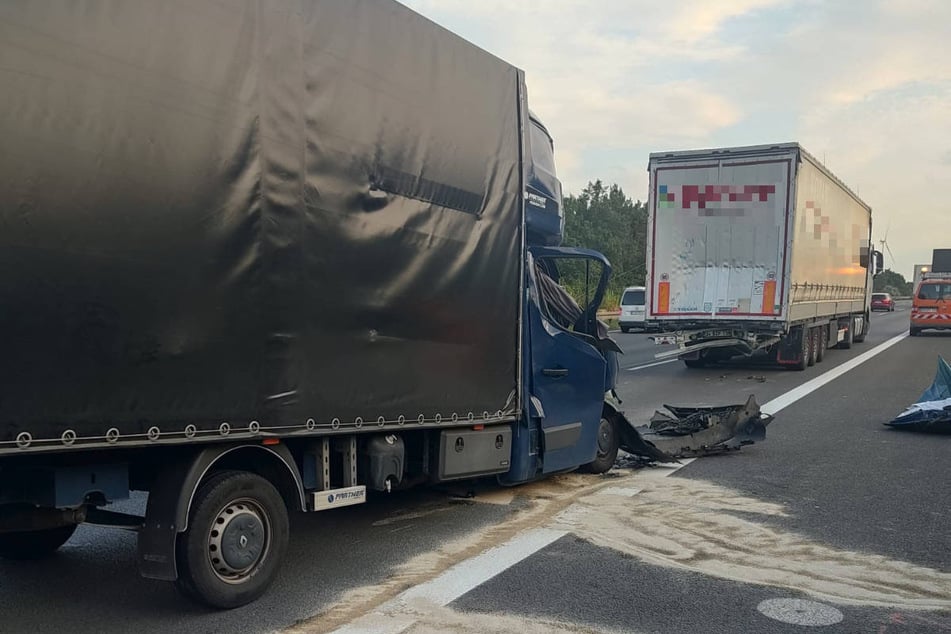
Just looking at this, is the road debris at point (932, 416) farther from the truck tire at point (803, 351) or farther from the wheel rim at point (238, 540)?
the wheel rim at point (238, 540)

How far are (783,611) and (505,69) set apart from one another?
13.3 feet

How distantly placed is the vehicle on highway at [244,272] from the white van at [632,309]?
25.9 m

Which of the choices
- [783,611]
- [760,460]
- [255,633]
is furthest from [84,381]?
[760,460]

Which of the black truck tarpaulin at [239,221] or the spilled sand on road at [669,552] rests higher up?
the black truck tarpaulin at [239,221]

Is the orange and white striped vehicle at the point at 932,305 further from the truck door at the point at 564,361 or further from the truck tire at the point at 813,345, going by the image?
the truck door at the point at 564,361

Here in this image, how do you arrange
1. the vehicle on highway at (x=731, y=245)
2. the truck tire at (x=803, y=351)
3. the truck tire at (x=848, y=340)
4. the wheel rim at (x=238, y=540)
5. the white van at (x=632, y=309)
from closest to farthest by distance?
the wheel rim at (x=238, y=540) < the vehicle on highway at (x=731, y=245) < the truck tire at (x=803, y=351) < the truck tire at (x=848, y=340) < the white van at (x=632, y=309)

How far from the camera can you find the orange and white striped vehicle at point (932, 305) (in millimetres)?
32562

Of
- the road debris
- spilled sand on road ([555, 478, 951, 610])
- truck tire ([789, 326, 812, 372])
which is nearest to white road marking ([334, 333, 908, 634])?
spilled sand on road ([555, 478, 951, 610])

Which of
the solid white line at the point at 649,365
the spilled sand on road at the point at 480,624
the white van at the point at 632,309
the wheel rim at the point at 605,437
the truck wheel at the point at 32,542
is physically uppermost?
the white van at the point at 632,309

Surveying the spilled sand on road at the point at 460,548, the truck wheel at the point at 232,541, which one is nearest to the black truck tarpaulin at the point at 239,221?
the truck wheel at the point at 232,541

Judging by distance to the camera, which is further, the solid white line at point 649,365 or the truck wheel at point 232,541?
→ the solid white line at point 649,365

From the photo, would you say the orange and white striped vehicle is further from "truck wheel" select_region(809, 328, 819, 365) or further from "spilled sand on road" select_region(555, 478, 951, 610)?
"spilled sand on road" select_region(555, 478, 951, 610)

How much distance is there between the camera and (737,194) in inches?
674

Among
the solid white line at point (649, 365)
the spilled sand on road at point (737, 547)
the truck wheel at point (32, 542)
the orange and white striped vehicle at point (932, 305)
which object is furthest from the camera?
the orange and white striped vehicle at point (932, 305)
